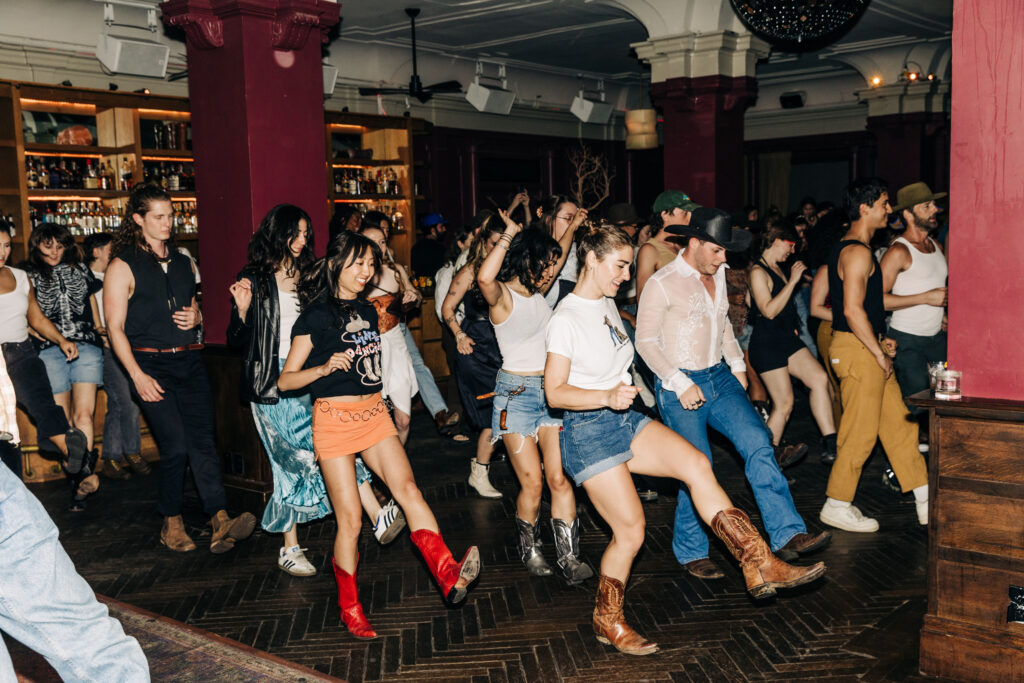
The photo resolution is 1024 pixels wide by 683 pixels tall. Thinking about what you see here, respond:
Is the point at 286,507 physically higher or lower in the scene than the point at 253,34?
lower

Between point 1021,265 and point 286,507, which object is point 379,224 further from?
point 1021,265

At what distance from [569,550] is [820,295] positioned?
2.46 meters

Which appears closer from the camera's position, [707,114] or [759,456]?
[759,456]

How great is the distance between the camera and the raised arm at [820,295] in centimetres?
549

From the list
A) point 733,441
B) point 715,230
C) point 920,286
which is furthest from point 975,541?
point 920,286

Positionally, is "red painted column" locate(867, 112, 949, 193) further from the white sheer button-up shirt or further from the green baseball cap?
the white sheer button-up shirt

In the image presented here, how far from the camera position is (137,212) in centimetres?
444

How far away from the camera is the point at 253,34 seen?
17.1 ft

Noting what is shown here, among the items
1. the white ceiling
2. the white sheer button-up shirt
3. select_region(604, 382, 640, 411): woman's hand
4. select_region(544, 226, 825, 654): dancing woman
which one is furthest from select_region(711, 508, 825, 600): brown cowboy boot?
the white ceiling

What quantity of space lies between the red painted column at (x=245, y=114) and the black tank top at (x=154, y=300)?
736 millimetres

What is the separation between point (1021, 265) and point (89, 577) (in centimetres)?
412

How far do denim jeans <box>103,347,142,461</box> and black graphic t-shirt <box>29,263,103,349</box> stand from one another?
219 mm

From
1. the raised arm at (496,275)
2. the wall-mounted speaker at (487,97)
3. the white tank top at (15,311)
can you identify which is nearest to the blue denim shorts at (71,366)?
the white tank top at (15,311)

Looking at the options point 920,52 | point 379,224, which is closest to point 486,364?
point 379,224
